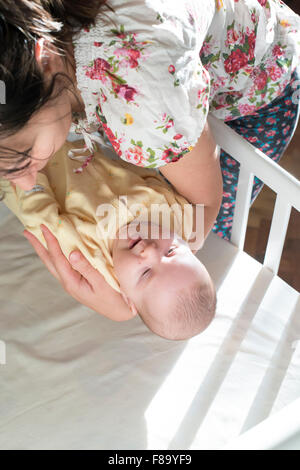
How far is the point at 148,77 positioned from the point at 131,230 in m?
0.40

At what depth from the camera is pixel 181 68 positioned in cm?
73

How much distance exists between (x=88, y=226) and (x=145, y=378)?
1.08 feet

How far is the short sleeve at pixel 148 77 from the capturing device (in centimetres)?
71

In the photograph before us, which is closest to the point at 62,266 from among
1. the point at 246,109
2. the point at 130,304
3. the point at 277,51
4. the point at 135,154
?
the point at 130,304

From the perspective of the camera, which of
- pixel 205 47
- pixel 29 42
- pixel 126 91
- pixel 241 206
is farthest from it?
pixel 241 206

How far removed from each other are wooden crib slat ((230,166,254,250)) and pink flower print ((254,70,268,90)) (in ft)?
0.53

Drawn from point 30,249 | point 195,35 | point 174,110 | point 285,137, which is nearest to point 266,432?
point 174,110

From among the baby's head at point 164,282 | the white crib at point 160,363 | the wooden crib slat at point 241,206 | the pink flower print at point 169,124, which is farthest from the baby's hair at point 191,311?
the pink flower print at point 169,124

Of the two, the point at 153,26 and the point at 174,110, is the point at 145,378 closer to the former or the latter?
the point at 174,110

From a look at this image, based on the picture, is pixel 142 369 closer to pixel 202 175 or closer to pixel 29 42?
pixel 202 175

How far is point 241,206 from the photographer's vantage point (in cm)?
116

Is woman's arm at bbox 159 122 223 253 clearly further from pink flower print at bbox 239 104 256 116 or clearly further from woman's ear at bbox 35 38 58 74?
woman's ear at bbox 35 38 58 74

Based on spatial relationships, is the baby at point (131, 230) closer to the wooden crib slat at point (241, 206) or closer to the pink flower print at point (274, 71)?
the wooden crib slat at point (241, 206)

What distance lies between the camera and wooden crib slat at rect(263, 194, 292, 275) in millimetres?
1017
